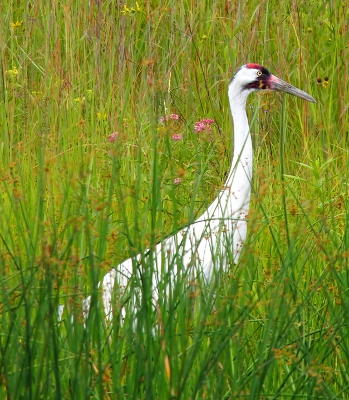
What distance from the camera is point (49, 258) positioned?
147 cm

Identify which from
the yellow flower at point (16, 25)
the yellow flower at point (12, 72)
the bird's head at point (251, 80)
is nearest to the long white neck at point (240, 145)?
the bird's head at point (251, 80)

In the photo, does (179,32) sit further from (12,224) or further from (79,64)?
(12,224)

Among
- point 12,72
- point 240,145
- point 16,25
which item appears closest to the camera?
point 240,145

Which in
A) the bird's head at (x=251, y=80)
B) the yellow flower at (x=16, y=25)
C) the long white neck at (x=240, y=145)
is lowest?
the long white neck at (x=240, y=145)

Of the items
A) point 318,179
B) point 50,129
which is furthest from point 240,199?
point 50,129

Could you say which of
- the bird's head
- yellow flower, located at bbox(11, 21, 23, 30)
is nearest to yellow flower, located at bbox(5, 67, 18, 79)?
yellow flower, located at bbox(11, 21, 23, 30)

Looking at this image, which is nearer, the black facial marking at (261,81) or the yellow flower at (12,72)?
the black facial marking at (261,81)

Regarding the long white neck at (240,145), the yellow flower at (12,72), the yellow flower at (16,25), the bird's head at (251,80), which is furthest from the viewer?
the yellow flower at (16,25)

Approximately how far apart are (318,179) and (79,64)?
5.35 feet

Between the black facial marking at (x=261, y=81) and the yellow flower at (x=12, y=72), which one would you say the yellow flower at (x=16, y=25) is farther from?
the black facial marking at (x=261, y=81)

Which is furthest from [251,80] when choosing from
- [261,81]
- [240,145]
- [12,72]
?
[12,72]

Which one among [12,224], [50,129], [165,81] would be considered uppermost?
[165,81]

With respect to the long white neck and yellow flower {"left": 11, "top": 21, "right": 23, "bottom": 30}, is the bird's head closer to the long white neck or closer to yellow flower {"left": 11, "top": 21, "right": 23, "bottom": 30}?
the long white neck

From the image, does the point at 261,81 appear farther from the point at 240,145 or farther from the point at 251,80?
the point at 240,145
